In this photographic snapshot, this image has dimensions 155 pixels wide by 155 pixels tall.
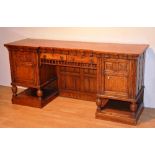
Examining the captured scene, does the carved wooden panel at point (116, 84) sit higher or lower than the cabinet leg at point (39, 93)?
higher

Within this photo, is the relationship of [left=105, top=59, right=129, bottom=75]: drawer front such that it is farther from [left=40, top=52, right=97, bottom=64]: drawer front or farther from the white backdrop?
the white backdrop

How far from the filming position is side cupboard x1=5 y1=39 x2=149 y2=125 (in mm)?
2574

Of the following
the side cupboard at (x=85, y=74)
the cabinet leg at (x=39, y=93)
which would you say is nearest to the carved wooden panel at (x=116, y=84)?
the side cupboard at (x=85, y=74)

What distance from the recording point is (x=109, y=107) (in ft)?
9.63

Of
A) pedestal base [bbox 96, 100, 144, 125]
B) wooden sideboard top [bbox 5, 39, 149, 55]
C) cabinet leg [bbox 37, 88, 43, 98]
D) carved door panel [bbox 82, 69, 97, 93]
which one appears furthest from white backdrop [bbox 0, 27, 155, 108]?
cabinet leg [bbox 37, 88, 43, 98]

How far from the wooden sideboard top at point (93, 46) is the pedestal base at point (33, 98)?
697 millimetres

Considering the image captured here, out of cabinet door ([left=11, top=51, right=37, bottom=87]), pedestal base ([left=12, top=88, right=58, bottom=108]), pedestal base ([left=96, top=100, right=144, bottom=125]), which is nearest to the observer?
pedestal base ([left=96, top=100, right=144, bottom=125])

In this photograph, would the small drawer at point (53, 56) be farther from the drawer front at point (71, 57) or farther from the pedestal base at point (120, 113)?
the pedestal base at point (120, 113)

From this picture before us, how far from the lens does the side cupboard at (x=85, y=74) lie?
2574mm

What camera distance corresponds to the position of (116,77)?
2.61 metres

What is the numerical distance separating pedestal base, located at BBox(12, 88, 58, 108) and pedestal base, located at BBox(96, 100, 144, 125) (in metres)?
0.78

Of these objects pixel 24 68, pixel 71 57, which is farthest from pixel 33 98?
pixel 71 57

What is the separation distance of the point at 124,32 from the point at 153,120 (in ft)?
3.48

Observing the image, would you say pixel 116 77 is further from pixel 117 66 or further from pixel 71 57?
pixel 71 57
